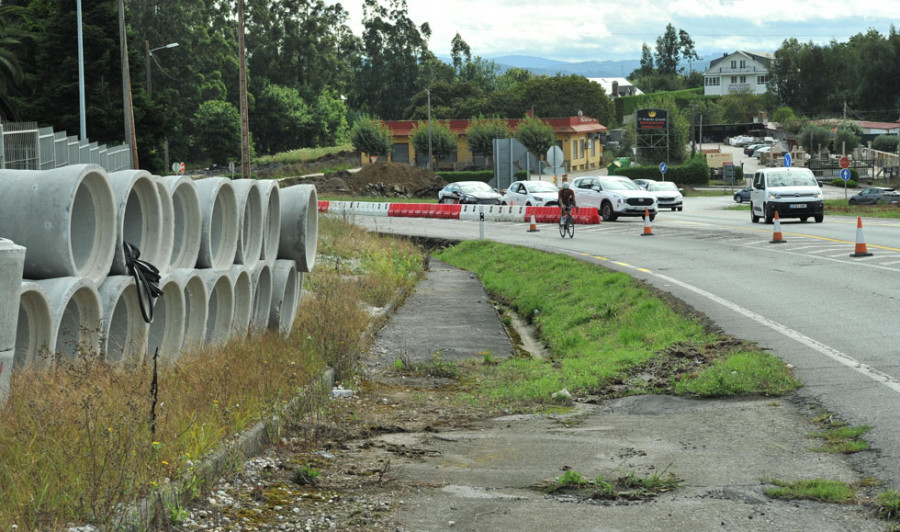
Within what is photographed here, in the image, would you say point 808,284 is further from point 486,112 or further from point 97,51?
point 486,112

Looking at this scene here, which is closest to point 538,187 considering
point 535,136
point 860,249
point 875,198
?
point 875,198

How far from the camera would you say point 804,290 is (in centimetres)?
1530

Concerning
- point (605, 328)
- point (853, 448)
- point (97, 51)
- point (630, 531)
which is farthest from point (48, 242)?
point (97, 51)

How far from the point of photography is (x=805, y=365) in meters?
9.88

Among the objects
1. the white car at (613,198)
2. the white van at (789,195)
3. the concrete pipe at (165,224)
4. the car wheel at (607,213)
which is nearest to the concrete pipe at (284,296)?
the concrete pipe at (165,224)

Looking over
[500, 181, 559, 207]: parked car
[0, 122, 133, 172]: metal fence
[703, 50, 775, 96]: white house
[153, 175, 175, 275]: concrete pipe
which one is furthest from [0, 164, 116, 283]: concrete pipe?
[703, 50, 775, 96]: white house

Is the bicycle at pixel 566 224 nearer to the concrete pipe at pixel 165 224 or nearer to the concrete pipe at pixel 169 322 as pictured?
the concrete pipe at pixel 169 322

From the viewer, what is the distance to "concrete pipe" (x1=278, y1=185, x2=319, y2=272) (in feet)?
40.3

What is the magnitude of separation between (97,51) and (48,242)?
41234 mm

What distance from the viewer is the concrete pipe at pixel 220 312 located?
10.1 meters

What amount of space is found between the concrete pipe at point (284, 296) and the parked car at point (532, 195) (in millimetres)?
30117

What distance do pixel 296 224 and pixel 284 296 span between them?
2.84 ft

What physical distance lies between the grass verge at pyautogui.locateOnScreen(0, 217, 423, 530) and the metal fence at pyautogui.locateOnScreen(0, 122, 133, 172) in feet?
41.2

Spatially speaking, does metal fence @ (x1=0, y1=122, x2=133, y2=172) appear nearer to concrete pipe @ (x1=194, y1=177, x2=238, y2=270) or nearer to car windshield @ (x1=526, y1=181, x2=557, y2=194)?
concrete pipe @ (x1=194, y1=177, x2=238, y2=270)
